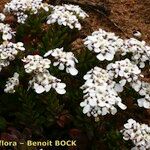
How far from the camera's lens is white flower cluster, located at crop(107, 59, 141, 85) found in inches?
113

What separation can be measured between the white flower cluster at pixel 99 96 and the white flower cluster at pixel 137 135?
150 millimetres

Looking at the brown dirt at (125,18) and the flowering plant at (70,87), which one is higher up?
the flowering plant at (70,87)

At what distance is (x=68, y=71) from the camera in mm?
2918

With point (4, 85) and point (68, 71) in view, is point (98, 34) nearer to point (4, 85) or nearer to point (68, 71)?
point (68, 71)

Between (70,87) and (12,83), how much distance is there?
42 centimetres

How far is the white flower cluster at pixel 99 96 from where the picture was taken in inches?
105

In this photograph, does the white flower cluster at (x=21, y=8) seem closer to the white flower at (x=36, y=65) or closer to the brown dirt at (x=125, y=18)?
the white flower at (x=36, y=65)

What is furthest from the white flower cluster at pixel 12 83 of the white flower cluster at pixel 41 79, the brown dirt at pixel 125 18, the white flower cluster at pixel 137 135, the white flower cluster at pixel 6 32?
the brown dirt at pixel 125 18

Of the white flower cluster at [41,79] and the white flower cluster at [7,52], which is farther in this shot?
the white flower cluster at [7,52]

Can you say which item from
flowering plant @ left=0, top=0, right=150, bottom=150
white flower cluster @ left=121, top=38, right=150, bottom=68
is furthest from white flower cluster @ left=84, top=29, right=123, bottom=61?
white flower cluster @ left=121, top=38, right=150, bottom=68

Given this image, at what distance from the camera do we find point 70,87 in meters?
3.18

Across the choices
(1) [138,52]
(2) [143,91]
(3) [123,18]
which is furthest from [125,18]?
(2) [143,91]

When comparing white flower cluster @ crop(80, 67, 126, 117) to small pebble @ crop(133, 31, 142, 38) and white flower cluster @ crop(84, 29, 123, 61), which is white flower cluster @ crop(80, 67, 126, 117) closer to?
white flower cluster @ crop(84, 29, 123, 61)

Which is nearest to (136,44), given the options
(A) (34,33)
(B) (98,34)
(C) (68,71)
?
(B) (98,34)
